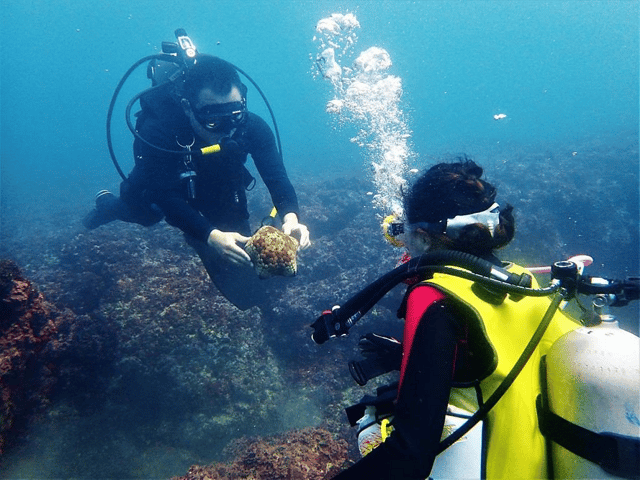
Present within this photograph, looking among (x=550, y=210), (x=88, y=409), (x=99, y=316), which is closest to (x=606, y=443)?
(x=88, y=409)

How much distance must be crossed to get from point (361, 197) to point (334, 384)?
926 cm

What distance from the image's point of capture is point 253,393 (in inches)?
277

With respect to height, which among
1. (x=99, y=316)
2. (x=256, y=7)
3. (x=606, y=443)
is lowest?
(x=99, y=316)

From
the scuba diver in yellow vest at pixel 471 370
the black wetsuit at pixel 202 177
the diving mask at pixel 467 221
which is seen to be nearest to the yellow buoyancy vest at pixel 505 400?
the scuba diver in yellow vest at pixel 471 370

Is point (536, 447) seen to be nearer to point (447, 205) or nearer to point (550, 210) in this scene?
point (447, 205)

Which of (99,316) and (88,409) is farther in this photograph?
(99,316)

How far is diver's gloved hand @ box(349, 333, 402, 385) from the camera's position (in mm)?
2062

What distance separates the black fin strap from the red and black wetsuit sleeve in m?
0.51

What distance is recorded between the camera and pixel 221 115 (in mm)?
5195

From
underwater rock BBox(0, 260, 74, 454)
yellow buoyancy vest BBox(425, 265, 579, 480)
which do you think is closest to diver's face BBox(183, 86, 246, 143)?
underwater rock BBox(0, 260, 74, 454)

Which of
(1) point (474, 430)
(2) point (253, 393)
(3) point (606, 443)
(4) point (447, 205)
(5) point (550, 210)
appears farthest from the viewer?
(5) point (550, 210)

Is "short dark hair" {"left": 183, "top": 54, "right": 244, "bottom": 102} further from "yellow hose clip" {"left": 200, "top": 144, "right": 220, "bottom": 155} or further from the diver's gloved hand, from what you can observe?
the diver's gloved hand

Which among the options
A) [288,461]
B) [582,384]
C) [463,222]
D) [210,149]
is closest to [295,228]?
[210,149]

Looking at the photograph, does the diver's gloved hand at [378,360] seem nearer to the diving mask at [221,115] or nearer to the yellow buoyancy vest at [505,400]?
the yellow buoyancy vest at [505,400]
